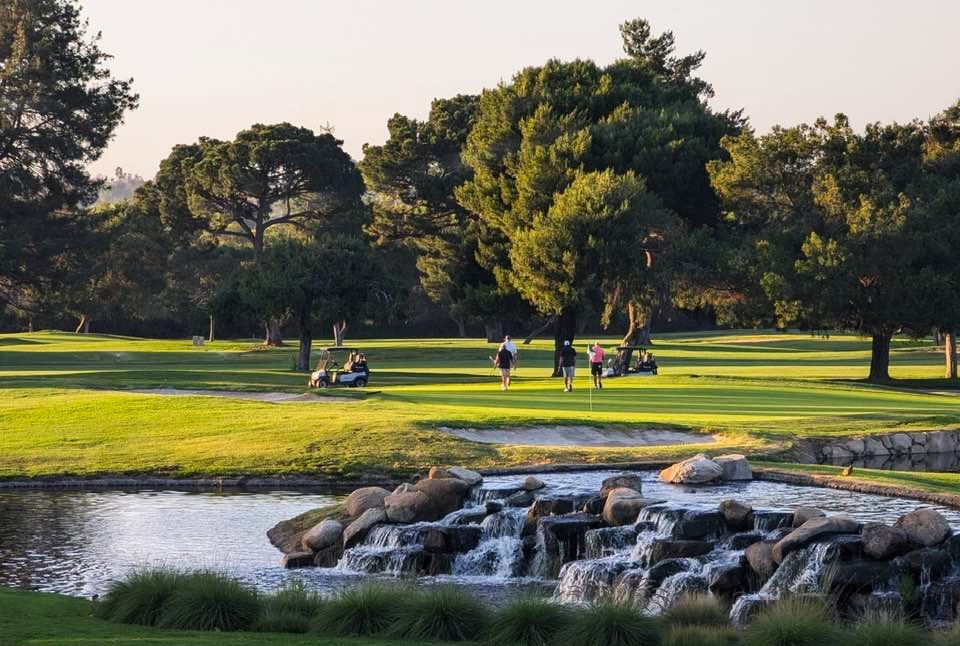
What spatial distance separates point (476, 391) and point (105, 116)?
3883cm

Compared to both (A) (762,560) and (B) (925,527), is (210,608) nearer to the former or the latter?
(A) (762,560)

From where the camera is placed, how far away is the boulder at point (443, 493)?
22.9 m

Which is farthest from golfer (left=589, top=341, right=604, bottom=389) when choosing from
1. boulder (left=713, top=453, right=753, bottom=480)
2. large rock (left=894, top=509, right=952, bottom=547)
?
large rock (left=894, top=509, right=952, bottom=547)

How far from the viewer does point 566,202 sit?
192 feet

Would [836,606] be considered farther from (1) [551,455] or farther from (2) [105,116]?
(2) [105,116]

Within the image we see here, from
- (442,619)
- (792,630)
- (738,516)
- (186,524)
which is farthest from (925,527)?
(186,524)

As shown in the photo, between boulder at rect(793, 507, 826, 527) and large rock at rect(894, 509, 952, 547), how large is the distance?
4.14 ft

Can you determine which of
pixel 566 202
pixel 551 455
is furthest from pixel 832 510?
pixel 566 202

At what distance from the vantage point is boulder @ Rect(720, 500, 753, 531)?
19.9 metres

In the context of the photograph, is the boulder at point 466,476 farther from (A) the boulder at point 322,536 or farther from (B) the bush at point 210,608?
(B) the bush at point 210,608

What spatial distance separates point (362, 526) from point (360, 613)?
768 centimetres

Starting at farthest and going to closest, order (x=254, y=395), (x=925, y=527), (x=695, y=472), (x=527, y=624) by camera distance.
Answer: (x=254, y=395)
(x=695, y=472)
(x=925, y=527)
(x=527, y=624)

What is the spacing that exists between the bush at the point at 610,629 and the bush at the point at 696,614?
1.38 metres

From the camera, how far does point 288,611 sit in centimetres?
1470
